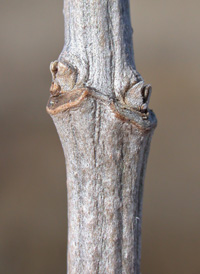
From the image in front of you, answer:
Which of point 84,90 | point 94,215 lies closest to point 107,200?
point 94,215

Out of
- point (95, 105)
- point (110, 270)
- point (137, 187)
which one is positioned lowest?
point (110, 270)

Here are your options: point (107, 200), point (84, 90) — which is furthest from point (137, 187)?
point (84, 90)

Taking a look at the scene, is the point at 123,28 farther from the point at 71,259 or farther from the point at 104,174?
the point at 71,259

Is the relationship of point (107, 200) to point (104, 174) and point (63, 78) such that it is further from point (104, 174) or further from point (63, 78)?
point (63, 78)

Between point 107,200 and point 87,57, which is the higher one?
point 87,57

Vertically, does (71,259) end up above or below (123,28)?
below

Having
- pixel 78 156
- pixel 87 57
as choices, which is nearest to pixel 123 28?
pixel 87 57
